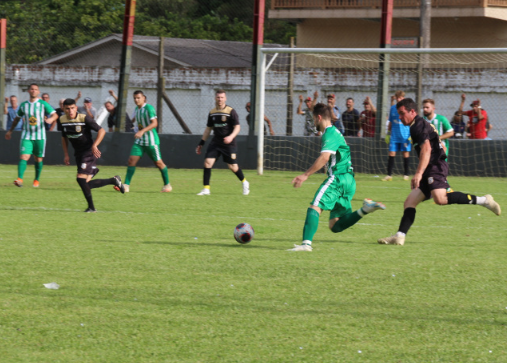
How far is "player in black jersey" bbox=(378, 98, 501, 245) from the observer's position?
27.2 feet

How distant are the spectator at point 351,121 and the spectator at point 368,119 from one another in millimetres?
149

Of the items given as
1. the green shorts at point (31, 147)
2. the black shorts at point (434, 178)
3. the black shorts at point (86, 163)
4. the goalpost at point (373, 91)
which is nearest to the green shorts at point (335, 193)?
the black shorts at point (434, 178)

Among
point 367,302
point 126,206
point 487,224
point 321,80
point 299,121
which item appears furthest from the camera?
point 321,80

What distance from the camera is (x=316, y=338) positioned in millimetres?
4805

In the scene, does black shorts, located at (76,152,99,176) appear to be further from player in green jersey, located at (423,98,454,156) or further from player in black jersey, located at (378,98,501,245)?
player in green jersey, located at (423,98,454,156)

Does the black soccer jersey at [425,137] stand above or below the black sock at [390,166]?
above

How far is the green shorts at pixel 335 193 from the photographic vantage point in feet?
26.2

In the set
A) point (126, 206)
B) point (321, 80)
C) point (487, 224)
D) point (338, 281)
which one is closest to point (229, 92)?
point (321, 80)

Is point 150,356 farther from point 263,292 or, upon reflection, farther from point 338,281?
point 338,281

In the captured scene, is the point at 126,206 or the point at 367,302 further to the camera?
the point at 126,206

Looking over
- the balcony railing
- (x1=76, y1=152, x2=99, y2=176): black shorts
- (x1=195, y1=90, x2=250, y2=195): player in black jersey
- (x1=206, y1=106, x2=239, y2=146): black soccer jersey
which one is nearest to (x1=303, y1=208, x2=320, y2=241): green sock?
(x1=76, y1=152, x2=99, y2=176): black shorts

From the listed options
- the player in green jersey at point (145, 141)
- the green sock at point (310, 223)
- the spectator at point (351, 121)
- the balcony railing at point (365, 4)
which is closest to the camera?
the green sock at point (310, 223)

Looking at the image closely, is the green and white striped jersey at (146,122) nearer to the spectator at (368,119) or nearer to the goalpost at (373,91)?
the goalpost at (373,91)

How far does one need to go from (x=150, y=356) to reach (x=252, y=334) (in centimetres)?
74
